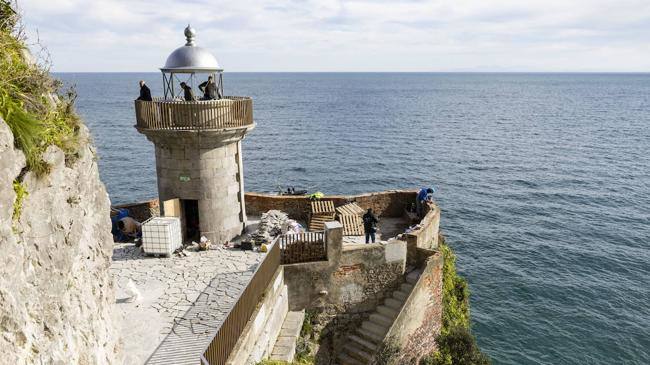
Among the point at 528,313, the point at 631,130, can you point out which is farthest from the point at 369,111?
the point at 528,313

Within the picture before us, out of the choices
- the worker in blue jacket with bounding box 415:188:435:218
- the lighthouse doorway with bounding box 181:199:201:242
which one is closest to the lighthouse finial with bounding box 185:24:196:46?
the lighthouse doorway with bounding box 181:199:201:242

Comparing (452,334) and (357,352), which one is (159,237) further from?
(452,334)

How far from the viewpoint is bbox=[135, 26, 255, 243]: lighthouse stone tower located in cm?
1520

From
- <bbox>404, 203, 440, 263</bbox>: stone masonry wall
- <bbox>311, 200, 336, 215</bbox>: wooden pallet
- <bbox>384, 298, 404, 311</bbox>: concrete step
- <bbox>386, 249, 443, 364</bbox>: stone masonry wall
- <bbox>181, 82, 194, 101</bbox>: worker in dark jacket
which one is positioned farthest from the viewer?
<bbox>311, 200, 336, 215</bbox>: wooden pallet

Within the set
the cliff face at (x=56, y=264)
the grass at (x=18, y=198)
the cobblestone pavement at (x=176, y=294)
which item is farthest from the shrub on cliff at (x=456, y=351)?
the grass at (x=18, y=198)

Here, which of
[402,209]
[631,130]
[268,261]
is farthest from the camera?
[631,130]

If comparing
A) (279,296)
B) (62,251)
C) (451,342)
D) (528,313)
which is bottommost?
(528,313)

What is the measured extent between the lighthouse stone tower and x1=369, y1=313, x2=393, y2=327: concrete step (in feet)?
18.6

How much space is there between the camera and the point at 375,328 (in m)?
14.8

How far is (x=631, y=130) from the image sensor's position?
74000 mm

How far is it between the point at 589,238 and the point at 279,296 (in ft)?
85.1

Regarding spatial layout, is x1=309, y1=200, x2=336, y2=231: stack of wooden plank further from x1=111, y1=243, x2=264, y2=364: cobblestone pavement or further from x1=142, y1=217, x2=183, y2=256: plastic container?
x1=142, y1=217, x2=183, y2=256: plastic container

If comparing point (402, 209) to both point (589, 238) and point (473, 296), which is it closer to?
point (473, 296)

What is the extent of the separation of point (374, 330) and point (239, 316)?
5.79 meters
